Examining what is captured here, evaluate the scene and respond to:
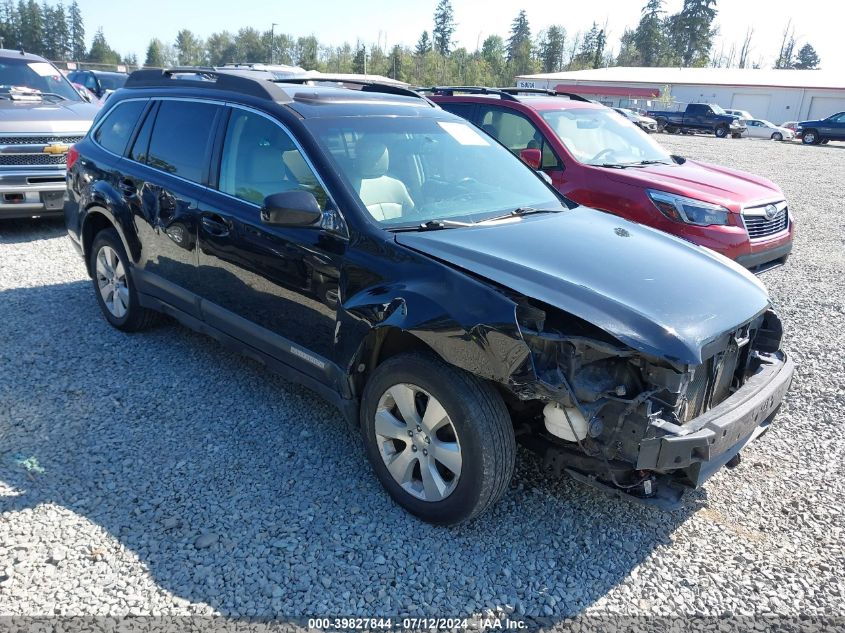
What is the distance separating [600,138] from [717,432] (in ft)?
17.6

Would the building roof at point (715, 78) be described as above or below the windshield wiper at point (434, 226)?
above

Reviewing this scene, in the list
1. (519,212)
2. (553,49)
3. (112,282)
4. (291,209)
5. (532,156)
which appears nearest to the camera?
(291,209)

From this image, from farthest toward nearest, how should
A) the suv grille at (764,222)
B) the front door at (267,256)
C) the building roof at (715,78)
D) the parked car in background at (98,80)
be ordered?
the building roof at (715,78), the parked car in background at (98,80), the suv grille at (764,222), the front door at (267,256)

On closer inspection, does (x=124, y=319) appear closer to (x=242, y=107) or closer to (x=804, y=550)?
(x=242, y=107)

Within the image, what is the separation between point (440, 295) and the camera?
2887 mm

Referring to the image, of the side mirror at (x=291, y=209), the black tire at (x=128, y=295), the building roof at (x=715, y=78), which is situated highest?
the building roof at (x=715, y=78)

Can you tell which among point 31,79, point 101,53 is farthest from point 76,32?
point 31,79

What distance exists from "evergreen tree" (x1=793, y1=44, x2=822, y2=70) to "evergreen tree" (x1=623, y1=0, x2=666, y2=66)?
83.7 ft

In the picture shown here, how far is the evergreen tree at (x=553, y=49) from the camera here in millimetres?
99000

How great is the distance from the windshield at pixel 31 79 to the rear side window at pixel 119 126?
14.6 ft

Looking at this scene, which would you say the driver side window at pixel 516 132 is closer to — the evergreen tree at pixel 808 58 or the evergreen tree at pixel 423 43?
the evergreen tree at pixel 423 43

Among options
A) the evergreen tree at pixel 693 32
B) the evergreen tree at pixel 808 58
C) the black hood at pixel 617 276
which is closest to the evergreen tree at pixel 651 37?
the evergreen tree at pixel 693 32

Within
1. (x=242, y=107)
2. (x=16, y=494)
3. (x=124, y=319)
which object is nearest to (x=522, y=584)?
(x=16, y=494)

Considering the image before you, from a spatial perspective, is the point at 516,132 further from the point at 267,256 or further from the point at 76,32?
the point at 76,32
